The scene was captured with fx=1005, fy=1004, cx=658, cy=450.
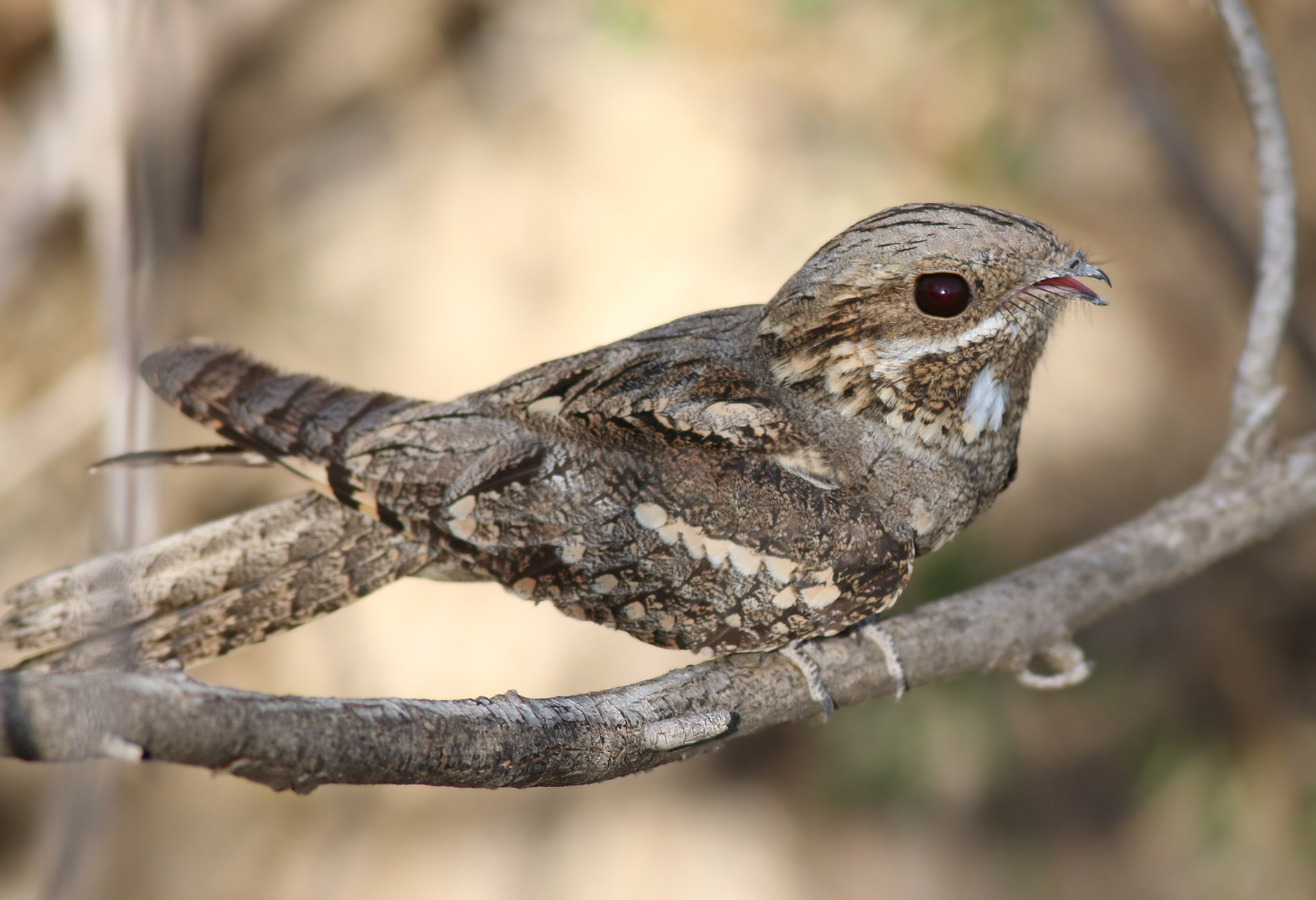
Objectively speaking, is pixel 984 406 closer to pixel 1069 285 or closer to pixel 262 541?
pixel 1069 285

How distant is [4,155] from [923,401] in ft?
14.6

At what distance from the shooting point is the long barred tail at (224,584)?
6.56 feet

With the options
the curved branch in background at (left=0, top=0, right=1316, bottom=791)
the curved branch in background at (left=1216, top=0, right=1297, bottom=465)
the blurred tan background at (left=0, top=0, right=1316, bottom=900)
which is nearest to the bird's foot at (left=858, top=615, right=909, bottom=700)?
the curved branch in background at (left=0, top=0, right=1316, bottom=791)

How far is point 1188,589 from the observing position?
4734mm

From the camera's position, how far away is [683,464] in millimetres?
2229

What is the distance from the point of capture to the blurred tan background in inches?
182

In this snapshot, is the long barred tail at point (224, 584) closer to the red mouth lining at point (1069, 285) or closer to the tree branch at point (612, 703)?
the tree branch at point (612, 703)

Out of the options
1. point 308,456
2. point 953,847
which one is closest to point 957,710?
point 953,847

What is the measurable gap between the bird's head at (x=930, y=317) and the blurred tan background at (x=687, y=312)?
233cm

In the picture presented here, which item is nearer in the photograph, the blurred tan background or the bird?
the bird

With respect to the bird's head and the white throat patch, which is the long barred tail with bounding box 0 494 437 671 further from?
the white throat patch

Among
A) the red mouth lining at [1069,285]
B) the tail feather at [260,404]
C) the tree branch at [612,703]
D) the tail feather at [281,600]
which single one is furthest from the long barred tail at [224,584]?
the red mouth lining at [1069,285]

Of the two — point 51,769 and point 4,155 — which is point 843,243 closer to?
point 51,769

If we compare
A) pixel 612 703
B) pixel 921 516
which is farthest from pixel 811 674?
pixel 612 703
